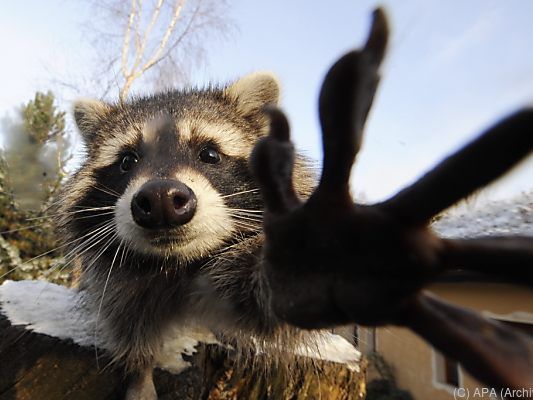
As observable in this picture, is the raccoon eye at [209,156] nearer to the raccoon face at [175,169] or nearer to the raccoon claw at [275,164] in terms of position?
the raccoon face at [175,169]

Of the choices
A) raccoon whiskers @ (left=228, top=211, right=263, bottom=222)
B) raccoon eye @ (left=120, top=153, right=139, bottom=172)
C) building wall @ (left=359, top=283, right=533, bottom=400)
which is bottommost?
building wall @ (left=359, top=283, right=533, bottom=400)

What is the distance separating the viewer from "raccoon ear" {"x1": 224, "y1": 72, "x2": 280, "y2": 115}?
2527mm

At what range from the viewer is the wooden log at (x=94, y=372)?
1881mm

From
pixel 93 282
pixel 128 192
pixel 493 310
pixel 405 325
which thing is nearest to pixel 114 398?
pixel 93 282

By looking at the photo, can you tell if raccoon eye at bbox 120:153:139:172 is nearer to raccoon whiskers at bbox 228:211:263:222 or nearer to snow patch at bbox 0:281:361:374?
raccoon whiskers at bbox 228:211:263:222

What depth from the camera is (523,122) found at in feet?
2.30

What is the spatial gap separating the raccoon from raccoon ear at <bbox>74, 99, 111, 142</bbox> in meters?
0.12

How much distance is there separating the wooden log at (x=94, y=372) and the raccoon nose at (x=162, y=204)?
2.63 ft

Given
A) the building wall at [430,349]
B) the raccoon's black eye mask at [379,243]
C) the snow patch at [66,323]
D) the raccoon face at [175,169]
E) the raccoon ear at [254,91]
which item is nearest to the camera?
the raccoon's black eye mask at [379,243]

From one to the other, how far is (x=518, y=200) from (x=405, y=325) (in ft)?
13.2

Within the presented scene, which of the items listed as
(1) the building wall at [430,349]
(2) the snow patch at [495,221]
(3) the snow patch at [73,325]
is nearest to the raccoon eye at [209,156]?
(3) the snow patch at [73,325]

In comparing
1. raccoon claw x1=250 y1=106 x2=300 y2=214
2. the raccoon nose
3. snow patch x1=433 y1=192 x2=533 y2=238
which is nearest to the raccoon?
the raccoon nose

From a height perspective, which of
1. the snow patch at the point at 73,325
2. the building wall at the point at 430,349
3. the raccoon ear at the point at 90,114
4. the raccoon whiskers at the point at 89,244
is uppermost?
the raccoon ear at the point at 90,114

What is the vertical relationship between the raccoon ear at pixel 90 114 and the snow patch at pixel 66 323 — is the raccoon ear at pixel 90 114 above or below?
above
